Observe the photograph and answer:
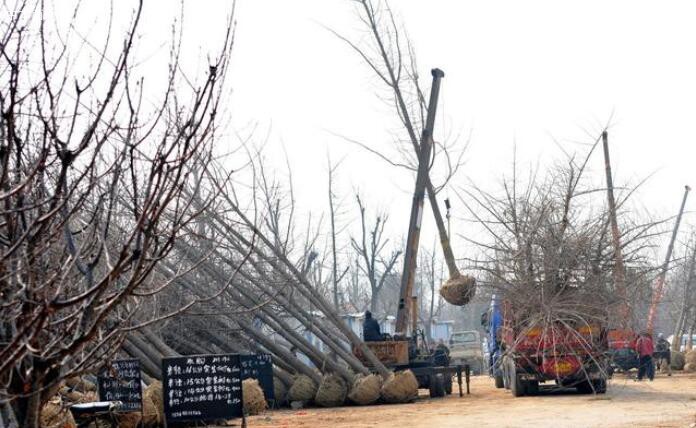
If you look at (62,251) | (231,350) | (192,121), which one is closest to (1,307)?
(192,121)

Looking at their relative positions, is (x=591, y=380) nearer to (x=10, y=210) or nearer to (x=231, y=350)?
(x=231, y=350)

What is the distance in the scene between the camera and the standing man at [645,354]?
35.3 m

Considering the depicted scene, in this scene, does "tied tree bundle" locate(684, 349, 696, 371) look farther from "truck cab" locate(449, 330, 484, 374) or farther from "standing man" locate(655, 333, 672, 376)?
"truck cab" locate(449, 330, 484, 374)

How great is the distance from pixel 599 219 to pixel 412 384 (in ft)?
19.3

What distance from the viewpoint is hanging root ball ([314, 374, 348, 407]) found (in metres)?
27.0

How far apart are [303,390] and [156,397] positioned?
7.38m

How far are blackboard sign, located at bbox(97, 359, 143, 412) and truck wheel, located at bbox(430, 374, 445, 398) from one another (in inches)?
533

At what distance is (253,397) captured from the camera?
22344 millimetres

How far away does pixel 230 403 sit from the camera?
1717 centimetres

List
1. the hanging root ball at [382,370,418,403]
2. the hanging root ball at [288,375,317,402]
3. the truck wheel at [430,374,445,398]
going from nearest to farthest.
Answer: the hanging root ball at [288,375,317,402] < the hanging root ball at [382,370,418,403] < the truck wheel at [430,374,445,398]

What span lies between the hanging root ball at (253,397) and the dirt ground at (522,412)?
25 centimetres

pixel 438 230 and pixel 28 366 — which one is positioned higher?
pixel 438 230

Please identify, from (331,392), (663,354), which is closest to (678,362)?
(663,354)

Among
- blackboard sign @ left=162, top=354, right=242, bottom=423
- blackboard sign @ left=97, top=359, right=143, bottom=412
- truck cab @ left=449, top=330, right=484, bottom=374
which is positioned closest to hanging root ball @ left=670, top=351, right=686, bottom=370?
truck cab @ left=449, top=330, right=484, bottom=374
